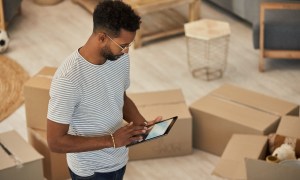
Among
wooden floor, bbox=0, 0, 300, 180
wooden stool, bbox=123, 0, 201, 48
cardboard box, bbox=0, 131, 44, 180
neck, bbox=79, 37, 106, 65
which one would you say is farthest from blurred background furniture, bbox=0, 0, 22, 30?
neck, bbox=79, 37, 106, 65

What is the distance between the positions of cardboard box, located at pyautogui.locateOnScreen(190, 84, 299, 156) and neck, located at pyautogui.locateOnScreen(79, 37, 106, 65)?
1.73 metres

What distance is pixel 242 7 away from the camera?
19.1ft

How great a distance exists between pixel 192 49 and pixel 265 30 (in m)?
0.73

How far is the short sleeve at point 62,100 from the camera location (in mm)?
2500

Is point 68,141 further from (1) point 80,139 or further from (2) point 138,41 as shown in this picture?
(2) point 138,41

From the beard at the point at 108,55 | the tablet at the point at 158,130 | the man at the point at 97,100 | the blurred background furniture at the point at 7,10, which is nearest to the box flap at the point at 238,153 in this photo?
the tablet at the point at 158,130

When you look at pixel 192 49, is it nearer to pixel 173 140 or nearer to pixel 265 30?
pixel 265 30

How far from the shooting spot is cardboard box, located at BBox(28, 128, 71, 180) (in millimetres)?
3975

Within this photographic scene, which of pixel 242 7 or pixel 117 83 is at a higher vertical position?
pixel 117 83

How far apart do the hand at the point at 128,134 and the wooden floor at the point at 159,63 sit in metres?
1.48

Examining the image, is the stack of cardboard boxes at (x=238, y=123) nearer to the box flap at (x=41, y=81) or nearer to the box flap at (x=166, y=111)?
the box flap at (x=166, y=111)

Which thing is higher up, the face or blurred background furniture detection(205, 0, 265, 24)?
the face

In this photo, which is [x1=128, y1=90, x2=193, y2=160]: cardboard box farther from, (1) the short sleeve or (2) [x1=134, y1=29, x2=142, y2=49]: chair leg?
(1) the short sleeve

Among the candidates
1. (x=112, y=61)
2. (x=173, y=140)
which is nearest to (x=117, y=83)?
(x=112, y=61)
